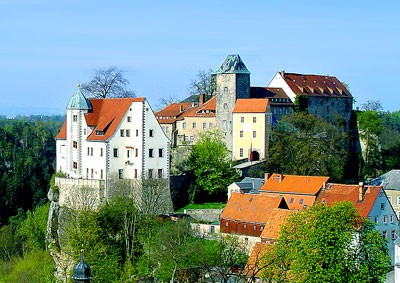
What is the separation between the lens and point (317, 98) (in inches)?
2862

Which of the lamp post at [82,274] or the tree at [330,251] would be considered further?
the tree at [330,251]

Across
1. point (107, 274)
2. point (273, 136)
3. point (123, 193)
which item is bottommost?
point (107, 274)

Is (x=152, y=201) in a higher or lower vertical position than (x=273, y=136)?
lower

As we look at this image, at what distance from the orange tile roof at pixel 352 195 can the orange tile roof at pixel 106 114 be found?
41.9 ft

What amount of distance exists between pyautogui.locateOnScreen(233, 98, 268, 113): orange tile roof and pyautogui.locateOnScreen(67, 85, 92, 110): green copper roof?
1281 cm

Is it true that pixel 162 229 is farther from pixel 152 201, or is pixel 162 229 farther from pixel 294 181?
pixel 294 181

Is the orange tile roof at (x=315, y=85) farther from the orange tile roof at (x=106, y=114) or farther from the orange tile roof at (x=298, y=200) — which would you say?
the orange tile roof at (x=106, y=114)

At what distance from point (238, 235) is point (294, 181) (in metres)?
6.33

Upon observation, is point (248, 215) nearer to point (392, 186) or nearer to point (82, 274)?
point (392, 186)

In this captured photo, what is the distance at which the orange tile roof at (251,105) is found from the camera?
63094 mm

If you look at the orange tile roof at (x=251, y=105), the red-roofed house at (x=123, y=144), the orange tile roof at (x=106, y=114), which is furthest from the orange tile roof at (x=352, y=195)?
the orange tile roof at (x=106, y=114)

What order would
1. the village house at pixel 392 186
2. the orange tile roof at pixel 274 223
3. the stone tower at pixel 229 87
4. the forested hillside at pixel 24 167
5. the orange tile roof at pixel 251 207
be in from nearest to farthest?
the orange tile roof at pixel 274 223 < the orange tile roof at pixel 251 207 < the village house at pixel 392 186 < the stone tower at pixel 229 87 < the forested hillside at pixel 24 167

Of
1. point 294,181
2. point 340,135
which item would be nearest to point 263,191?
point 294,181

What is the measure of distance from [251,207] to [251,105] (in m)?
14.8
